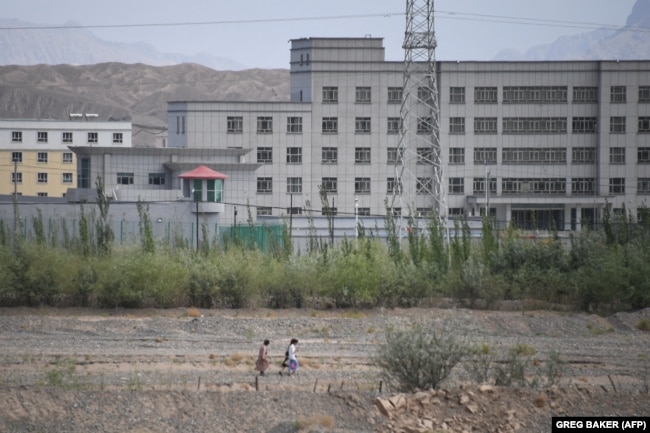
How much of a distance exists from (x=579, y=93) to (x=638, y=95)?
4.15m

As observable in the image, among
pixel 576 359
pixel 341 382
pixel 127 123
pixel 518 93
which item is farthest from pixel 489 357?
pixel 127 123

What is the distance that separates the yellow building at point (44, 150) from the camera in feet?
332

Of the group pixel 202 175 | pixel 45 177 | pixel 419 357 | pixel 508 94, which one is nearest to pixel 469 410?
pixel 419 357

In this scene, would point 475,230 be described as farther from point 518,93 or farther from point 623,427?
point 623,427

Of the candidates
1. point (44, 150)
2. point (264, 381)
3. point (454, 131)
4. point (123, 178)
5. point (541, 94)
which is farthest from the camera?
point (44, 150)

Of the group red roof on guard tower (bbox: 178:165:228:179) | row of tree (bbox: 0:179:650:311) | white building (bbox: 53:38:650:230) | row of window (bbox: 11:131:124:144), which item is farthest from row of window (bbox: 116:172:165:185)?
row of window (bbox: 11:131:124:144)

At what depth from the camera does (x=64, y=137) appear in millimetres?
102500

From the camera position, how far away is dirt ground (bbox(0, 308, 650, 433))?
23.9 metres

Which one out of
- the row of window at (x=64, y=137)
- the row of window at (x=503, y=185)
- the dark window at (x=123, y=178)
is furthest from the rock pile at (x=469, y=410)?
the row of window at (x=64, y=137)

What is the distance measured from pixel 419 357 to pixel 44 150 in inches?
3287

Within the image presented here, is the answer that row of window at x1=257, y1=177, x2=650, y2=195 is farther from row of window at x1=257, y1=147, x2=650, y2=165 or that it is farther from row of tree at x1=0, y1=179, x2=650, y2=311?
row of tree at x1=0, y1=179, x2=650, y2=311

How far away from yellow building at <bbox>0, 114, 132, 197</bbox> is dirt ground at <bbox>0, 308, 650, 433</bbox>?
6427 centimetres

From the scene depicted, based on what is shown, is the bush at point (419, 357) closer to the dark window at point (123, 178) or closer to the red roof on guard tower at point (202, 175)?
the red roof on guard tower at point (202, 175)

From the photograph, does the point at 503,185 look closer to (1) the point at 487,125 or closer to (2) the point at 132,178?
(1) the point at 487,125
